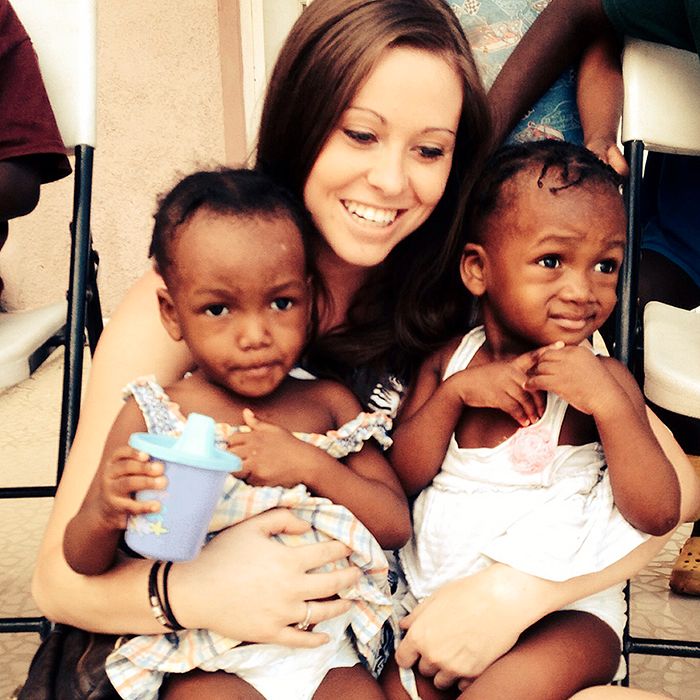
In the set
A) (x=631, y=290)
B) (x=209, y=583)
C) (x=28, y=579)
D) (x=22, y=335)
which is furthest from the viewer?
(x=28, y=579)

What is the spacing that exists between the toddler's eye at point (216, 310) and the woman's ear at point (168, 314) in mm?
70

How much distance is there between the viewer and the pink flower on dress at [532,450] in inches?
47.2

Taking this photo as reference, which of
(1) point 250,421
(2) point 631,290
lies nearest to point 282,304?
(1) point 250,421

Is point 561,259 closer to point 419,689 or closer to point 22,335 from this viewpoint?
point 419,689

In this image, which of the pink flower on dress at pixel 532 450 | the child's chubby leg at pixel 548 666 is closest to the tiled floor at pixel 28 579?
the child's chubby leg at pixel 548 666

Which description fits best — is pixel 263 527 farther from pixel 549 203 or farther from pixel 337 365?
pixel 549 203

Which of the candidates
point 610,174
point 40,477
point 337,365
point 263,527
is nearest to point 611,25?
point 610,174

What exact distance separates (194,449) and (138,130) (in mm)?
3196

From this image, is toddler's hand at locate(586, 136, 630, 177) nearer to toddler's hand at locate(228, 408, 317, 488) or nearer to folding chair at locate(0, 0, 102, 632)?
toddler's hand at locate(228, 408, 317, 488)

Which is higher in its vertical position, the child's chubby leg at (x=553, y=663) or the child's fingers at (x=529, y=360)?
the child's fingers at (x=529, y=360)

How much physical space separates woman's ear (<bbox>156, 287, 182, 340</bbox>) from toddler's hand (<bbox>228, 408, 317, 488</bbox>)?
0.57 ft

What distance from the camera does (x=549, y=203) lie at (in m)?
1.20

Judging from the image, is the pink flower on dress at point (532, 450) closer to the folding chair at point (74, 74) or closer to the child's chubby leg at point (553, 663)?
the child's chubby leg at point (553, 663)

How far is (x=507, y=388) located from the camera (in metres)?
1.19
